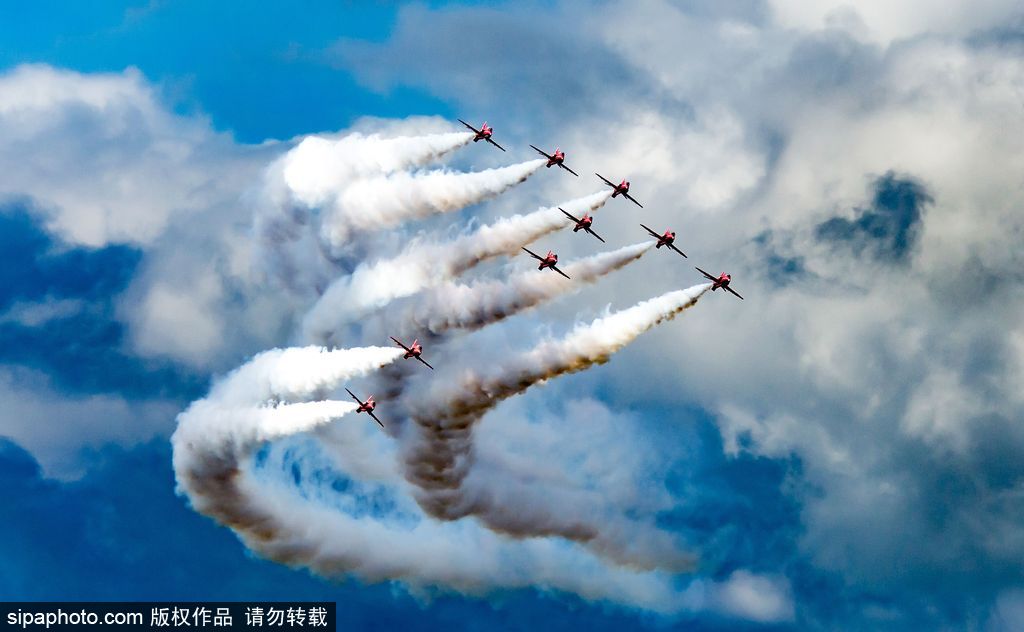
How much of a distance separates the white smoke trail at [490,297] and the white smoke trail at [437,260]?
141 centimetres

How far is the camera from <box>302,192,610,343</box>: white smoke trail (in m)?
95.6

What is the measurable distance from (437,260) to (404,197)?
400 cm

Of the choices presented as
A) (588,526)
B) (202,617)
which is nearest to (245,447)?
(202,617)

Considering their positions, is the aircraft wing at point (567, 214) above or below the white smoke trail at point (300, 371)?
above

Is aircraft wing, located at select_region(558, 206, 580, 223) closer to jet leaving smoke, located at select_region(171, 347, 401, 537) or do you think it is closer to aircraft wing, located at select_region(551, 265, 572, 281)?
aircraft wing, located at select_region(551, 265, 572, 281)

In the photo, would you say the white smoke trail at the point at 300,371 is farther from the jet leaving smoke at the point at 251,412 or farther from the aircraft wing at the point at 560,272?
the aircraft wing at the point at 560,272

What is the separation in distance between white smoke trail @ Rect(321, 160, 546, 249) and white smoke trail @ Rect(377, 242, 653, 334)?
444 centimetres

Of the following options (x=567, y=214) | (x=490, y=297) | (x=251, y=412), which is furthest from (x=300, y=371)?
(x=567, y=214)

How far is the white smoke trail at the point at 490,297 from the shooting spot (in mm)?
94312

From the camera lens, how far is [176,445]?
100625 mm

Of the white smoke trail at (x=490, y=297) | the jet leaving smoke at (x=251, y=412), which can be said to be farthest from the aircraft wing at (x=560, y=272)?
the jet leaving smoke at (x=251, y=412)

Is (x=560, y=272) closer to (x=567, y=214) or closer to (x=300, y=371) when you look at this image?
(x=567, y=214)

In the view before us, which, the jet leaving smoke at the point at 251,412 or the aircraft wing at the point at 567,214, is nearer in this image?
the aircraft wing at the point at 567,214

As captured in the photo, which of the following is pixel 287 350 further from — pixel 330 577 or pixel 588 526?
pixel 588 526
